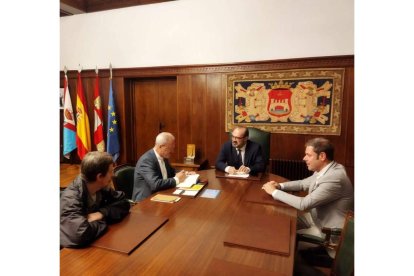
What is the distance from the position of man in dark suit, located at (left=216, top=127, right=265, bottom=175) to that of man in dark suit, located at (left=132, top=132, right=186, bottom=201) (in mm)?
712

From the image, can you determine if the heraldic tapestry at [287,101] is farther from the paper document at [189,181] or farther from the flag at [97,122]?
the flag at [97,122]

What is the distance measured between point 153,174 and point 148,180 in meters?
0.07

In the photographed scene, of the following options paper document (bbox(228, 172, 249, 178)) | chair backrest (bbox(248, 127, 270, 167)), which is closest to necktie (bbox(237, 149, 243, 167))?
paper document (bbox(228, 172, 249, 178))

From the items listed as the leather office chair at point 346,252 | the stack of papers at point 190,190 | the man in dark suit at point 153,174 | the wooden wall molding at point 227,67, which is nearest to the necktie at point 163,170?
the man in dark suit at point 153,174

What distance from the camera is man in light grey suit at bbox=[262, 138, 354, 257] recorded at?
5.95 feet

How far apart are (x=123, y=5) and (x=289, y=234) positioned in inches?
182

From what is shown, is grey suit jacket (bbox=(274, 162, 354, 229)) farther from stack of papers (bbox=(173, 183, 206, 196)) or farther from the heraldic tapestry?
the heraldic tapestry

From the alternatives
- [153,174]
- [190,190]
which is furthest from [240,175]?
[153,174]

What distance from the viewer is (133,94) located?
15.7 feet

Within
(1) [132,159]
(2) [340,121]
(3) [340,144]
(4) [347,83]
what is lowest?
(1) [132,159]

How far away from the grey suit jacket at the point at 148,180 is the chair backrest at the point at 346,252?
4.45ft

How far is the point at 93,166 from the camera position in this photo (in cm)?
151
